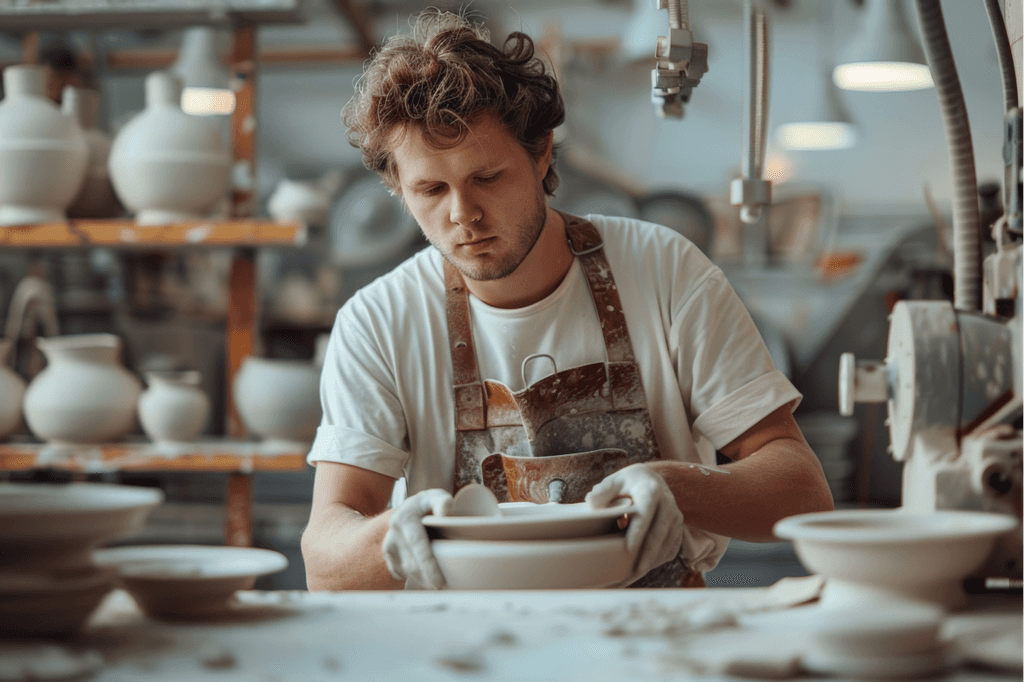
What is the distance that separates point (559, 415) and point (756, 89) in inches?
26.8

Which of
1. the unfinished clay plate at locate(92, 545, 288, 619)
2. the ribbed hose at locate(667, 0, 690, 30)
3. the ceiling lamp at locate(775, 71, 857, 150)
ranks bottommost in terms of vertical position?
the unfinished clay plate at locate(92, 545, 288, 619)

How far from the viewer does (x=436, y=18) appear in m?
1.81

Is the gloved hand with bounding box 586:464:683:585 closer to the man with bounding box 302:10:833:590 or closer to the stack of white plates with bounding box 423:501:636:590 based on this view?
the stack of white plates with bounding box 423:501:636:590

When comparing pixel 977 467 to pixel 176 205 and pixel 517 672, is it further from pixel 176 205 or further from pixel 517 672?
pixel 176 205

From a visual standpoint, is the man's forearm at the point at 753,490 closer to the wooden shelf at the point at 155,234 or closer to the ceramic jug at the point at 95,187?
the wooden shelf at the point at 155,234

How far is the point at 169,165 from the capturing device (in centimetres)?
254

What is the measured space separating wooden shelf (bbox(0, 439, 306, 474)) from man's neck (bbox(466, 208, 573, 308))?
1080 millimetres

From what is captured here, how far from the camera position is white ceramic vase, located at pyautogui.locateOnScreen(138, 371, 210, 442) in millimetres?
2652

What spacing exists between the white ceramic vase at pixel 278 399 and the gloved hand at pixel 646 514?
1.74 meters

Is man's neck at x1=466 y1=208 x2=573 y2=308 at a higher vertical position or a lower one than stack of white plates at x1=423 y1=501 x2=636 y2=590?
higher

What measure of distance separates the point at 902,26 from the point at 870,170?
5.52 ft

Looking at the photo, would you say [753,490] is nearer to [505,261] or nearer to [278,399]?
[505,261]

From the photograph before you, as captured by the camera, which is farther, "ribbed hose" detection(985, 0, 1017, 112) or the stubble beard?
the stubble beard

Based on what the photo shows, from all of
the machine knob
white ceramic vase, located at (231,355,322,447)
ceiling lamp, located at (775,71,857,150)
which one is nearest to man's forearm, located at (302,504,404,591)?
the machine knob
